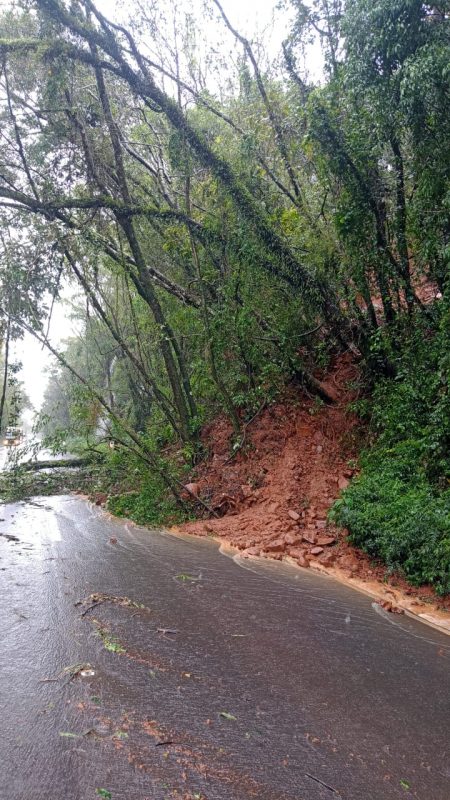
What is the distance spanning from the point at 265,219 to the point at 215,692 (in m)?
8.15

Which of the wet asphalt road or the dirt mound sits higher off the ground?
the dirt mound

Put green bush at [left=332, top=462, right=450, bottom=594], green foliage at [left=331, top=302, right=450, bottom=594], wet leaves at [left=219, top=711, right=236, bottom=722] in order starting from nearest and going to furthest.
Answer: wet leaves at [left=219, top=711, right=236, bottom=722] < green bush at [left=332, top=462, right=450, bottom=594] < green foliage at [left=331, top=302, right=450, bottom=594]

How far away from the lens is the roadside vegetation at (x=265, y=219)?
6.83 meters

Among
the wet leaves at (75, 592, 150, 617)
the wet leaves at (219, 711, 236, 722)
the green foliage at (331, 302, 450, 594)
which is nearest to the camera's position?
the wet leaves at (219, 711, 236, 722)

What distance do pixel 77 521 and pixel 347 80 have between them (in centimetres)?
908

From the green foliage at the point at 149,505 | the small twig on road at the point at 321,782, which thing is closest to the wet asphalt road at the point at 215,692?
the small twig on road at the point at 321,782

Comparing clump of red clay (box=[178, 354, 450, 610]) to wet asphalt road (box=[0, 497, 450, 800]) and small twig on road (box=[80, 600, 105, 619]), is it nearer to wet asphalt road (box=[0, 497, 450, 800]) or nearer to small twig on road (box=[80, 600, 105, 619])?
wet asphalt road (box=[0, 497, 450, 800])

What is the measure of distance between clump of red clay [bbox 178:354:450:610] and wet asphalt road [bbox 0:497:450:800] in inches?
32.3

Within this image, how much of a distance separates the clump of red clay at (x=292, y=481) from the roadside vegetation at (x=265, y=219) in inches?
11.5

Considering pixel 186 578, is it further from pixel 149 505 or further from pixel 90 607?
pixel 149 505

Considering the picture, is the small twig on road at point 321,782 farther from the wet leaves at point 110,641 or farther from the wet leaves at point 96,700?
the wet leaves at point 110,641

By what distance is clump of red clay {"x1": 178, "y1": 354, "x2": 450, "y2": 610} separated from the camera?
6816mm

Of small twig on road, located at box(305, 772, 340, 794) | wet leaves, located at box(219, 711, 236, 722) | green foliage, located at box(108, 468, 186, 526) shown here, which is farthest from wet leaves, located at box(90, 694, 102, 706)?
green foliage, located at box(108, 468, 186, 526)

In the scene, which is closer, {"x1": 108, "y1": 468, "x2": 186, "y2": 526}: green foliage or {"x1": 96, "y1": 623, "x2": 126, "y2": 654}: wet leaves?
{"x1": 96, "y1": 623, "x2": 126, "y2": 654}: wet leaves
